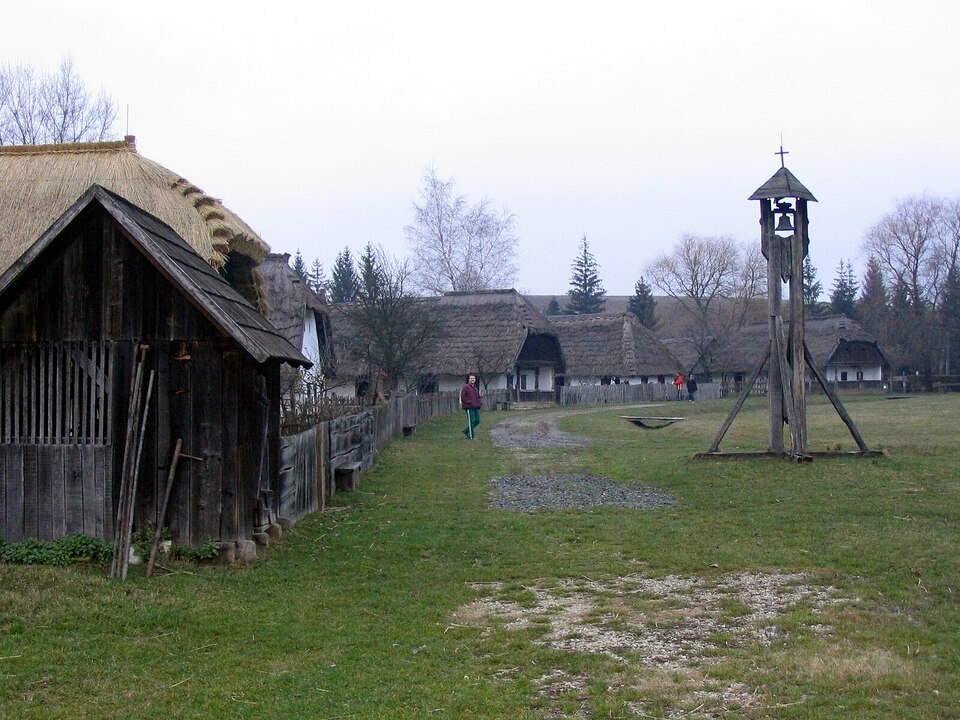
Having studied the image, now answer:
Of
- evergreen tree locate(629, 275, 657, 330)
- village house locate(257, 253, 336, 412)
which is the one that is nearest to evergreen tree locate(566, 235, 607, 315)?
evergreen tree locate(629, 275, 657, 330)

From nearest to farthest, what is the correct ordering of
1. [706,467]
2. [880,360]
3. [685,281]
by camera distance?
1. [706,467]
2. [880,360]
3. [685,281]

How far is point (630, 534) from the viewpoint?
1127 cm

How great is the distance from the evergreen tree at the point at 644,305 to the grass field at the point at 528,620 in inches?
2963

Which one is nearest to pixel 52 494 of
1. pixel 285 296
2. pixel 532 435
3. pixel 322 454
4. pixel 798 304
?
pixel 322 454

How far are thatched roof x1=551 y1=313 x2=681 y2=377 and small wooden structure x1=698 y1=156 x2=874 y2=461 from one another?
41.8 meters

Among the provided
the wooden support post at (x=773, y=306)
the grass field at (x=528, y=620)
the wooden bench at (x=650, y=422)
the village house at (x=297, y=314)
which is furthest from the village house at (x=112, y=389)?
the wooden bench at (x=650, y=422)

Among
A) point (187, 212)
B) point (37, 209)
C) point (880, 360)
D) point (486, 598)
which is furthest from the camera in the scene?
point (880, 360)

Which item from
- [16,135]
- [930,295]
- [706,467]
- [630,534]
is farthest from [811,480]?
[930,295]

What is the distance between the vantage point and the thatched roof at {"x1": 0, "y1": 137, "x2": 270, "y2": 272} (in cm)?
1262

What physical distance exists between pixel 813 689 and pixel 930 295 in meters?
83.0

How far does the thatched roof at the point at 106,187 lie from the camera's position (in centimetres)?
1262

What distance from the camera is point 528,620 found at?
7516mm

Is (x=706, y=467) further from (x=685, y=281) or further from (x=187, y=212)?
(x=685, y=281)

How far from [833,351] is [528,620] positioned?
70.4 m
